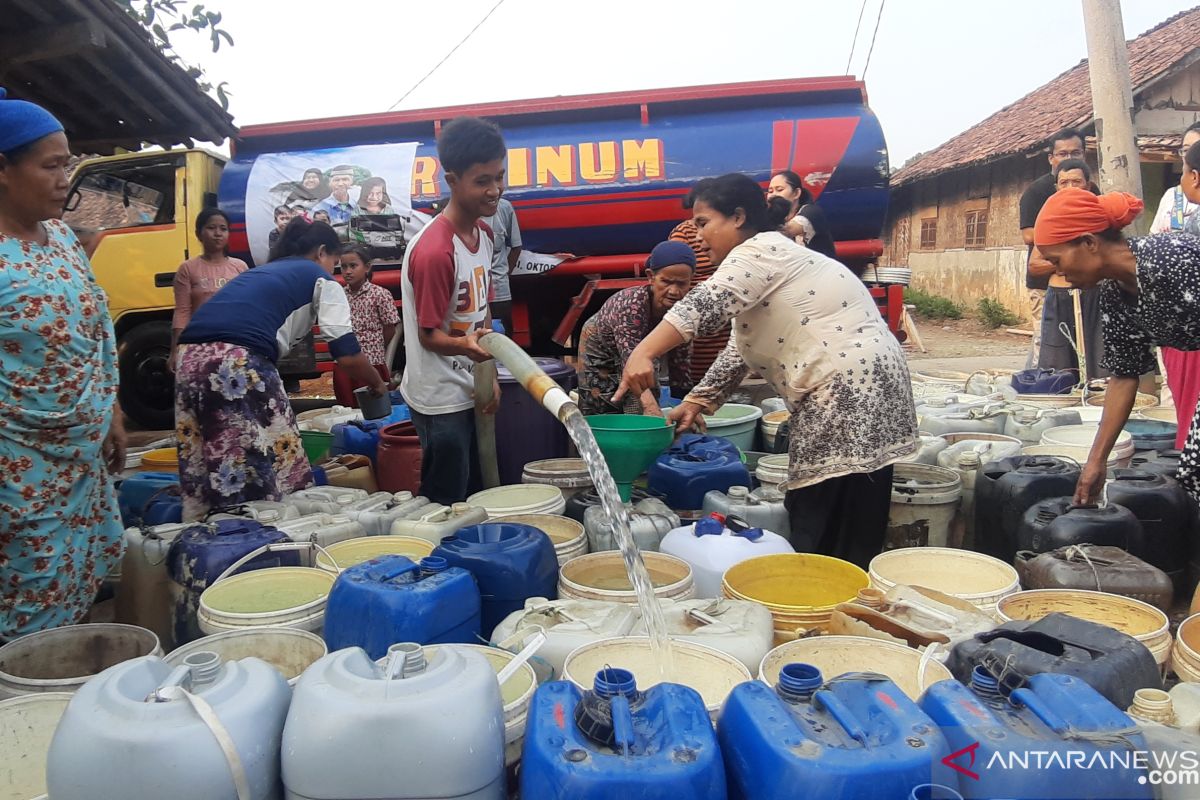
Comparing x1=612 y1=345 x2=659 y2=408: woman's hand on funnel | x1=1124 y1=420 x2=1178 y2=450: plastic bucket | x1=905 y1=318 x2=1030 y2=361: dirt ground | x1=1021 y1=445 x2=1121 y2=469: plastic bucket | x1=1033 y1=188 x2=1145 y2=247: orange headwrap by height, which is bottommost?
x1=905 y1=318 x2=1030 y2=361: dirt ground

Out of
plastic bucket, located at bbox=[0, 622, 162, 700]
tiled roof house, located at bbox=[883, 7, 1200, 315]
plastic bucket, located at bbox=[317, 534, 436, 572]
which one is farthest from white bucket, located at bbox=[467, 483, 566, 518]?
tiled roof house, located at bbox=[883, 7, 1200, 315]

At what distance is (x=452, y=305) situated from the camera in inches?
124

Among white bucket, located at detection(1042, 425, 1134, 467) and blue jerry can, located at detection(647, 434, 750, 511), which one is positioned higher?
white bucket, located at detection(1042, 425, 1134, 467)

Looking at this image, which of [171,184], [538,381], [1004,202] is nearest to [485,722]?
[538,381]

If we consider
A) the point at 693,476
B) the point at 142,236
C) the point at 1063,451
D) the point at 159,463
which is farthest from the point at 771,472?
the point at 142,236

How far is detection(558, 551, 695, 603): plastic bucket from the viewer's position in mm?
2178

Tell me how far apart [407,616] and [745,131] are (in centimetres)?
647

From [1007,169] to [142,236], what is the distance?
1604cm

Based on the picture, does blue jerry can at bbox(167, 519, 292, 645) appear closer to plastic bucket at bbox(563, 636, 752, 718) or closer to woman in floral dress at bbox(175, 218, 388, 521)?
woman in floral dress at bbox(175, 218, 388, 521)

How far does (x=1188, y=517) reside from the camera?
9.52 ft

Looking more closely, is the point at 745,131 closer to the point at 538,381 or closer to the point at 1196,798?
the point at 538,381

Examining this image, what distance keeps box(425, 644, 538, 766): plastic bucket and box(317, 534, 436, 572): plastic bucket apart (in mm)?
811

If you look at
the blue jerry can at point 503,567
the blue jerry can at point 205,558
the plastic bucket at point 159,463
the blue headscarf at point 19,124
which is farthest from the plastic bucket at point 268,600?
the plastic bucket at point 159,463

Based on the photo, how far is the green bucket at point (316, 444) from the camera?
454 cm
